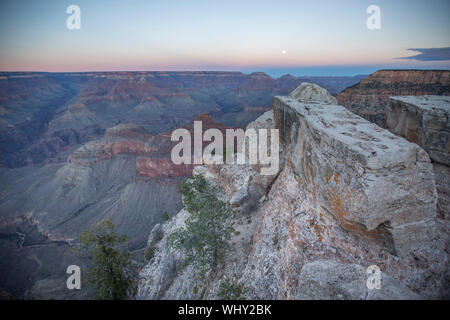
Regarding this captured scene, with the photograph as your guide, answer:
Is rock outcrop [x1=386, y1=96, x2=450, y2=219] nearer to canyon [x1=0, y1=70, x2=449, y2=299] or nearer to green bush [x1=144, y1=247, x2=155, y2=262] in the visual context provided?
canyon [x1=0, y1=70, x2=449, y2=299]

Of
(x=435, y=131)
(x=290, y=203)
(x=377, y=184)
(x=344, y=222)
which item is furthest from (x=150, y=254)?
(x=435, y=131)

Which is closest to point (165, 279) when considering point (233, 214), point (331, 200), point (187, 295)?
point (187, 295)

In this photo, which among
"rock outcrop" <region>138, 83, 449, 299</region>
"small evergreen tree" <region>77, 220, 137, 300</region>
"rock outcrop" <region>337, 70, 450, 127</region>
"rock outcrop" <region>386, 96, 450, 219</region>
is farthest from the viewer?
"rock outcrop" <region>337, 70, 450, 127</region>

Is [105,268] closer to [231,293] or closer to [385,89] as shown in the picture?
[231,293]

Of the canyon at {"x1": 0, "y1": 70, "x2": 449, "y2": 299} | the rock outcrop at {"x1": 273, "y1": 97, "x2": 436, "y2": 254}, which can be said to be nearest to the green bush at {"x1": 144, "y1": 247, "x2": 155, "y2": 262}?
the canyon at {"x1": 0, "y1": 70, "x2": 449, "y2": 299}

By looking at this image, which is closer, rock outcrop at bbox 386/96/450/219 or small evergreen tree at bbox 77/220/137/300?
rock outcrop at bbox 386/96/450/219

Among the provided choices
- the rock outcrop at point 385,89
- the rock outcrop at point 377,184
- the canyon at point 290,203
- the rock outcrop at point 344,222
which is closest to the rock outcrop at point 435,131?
the canyon at point 290,203
